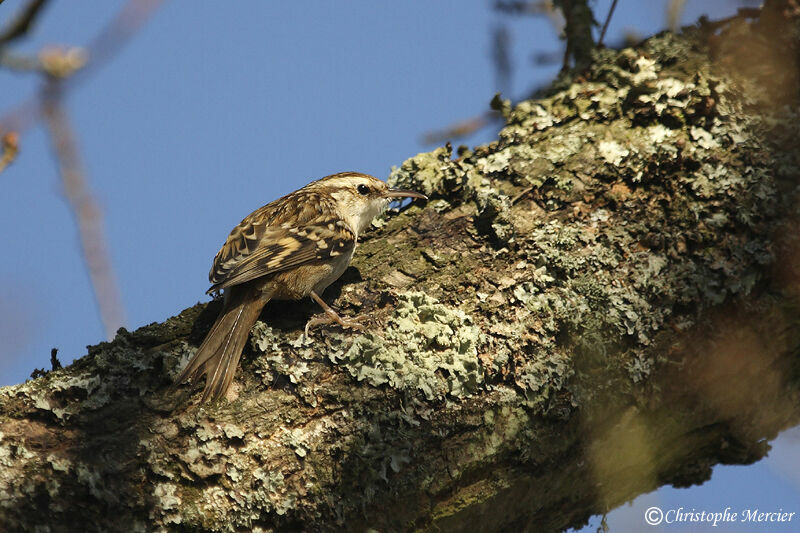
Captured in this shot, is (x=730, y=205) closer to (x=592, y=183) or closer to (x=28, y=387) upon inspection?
(x=592, y=183)

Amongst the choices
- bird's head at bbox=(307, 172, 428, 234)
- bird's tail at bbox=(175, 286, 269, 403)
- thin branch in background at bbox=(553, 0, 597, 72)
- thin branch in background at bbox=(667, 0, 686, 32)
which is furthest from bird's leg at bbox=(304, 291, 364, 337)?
thin branch in background at bbox=(667, 0, 686, 32)

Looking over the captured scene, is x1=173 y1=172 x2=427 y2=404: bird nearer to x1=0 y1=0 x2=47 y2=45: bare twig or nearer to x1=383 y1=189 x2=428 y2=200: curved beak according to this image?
x1=383 y1=189 x2=428 y2=200: curved beak

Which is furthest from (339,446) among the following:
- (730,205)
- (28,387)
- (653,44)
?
(653,44)

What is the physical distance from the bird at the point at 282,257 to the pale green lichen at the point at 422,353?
0.52ft

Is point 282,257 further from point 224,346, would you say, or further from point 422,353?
point 422,353

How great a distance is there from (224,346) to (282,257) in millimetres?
682

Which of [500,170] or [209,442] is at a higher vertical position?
[500,170]

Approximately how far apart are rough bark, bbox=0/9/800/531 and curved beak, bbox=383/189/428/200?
6 centimetres

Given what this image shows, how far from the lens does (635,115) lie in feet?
10.0

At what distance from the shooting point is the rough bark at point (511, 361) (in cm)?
199

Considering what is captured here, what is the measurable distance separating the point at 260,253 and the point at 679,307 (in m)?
1.55

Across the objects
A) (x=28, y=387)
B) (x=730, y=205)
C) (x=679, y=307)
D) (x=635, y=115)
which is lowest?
(x=679, y=307)

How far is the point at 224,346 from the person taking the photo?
2.24 meters

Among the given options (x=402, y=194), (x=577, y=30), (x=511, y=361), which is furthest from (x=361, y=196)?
(x=577, y=30)
